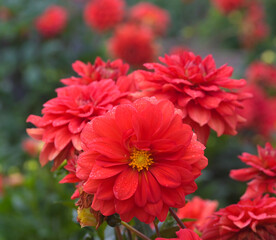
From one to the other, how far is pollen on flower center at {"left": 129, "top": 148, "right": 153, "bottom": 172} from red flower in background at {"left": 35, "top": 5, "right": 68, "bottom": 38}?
7.25ft

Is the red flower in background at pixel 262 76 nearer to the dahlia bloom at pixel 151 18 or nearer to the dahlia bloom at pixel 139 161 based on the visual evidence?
the dahlia bloom at pixel 151 18

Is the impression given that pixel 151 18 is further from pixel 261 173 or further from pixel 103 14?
pixel 261 173

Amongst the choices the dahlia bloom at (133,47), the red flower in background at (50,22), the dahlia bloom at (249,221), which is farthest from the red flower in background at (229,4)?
the dahlia bloom at (249,221)

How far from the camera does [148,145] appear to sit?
381mm

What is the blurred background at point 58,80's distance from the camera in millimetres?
1209

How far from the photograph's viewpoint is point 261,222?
0.43 metres

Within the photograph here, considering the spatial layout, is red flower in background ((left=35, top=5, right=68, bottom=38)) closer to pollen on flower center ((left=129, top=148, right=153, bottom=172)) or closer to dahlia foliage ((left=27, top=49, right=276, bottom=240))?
dahlia foliage ((left=27, top=49, right=276, bottom=240))

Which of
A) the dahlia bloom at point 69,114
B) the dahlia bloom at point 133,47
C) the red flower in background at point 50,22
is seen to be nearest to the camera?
the dahlia bloom at point 69,114

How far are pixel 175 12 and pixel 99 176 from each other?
4660 mm

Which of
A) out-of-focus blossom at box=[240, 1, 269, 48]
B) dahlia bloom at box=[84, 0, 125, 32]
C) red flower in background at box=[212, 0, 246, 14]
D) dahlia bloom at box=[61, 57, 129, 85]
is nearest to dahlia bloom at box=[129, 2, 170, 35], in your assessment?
dahlia bloom at box=[84, 0, 125, 32]

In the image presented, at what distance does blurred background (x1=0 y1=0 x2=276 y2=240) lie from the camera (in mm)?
1209

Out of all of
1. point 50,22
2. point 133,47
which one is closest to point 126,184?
point 133,47

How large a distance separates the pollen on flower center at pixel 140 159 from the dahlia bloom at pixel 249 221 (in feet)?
0.39

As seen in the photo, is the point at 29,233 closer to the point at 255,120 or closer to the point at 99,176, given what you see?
the point at 99,176
